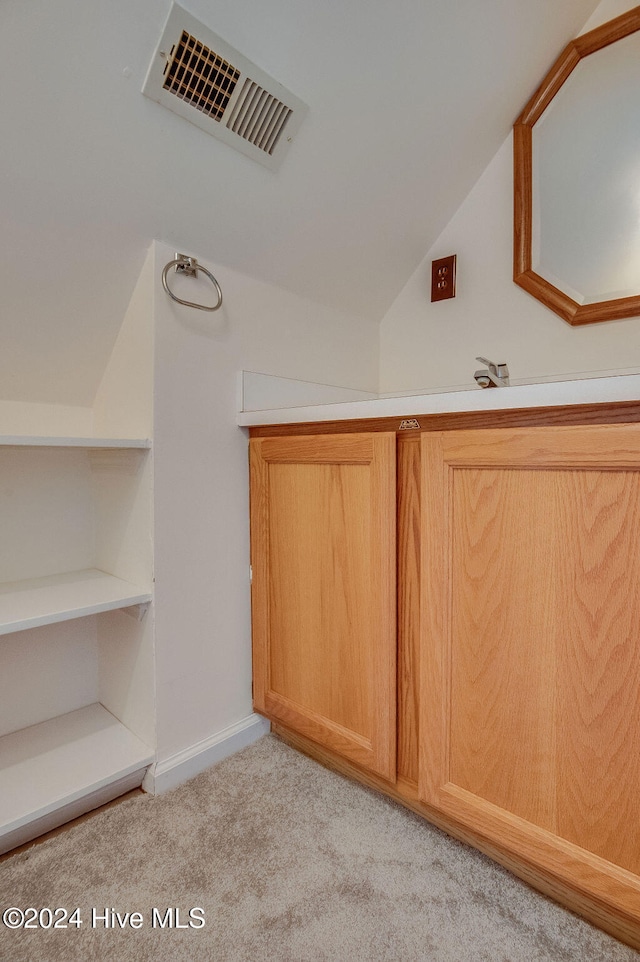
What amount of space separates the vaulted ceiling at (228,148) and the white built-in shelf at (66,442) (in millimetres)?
292

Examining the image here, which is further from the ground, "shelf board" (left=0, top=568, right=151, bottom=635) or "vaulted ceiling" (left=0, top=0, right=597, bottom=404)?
"vaulted ceiling" (left=0, top=0, right=597, bottom=404)

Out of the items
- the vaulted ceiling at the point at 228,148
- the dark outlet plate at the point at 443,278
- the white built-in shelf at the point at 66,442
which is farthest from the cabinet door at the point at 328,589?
the dark outlet plate at the point at 443,278

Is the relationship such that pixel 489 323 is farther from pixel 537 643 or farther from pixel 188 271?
pixel 537 643

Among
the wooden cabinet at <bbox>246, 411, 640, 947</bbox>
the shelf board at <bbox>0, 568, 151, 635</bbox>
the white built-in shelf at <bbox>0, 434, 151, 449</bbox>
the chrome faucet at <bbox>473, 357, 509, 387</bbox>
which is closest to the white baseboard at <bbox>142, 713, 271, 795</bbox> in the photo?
the wooden cabinet at <bbox>246, 411, 640, 947</bbox>

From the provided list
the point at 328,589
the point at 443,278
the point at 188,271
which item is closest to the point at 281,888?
the point at 328,589

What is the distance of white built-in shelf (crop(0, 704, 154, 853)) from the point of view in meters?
0.99

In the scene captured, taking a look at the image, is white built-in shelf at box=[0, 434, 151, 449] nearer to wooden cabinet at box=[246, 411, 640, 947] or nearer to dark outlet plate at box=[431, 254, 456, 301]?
wooden cabinet at box=[246, 411, 640, 947]

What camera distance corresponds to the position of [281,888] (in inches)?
35.1

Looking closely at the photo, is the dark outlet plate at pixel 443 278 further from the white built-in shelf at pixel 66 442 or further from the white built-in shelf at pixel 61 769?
the white built-in shelf at pixel 61 769

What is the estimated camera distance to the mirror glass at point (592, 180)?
124cm

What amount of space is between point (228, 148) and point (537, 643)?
1.19 metres

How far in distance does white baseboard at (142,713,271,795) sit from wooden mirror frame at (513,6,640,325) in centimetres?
146

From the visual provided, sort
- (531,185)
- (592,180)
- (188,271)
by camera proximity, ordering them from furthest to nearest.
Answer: (531,185) < (592,180) < (188,271)

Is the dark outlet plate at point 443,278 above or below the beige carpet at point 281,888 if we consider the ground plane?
above
